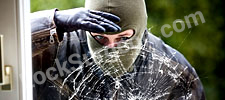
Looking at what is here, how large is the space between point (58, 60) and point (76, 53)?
5.3 inches

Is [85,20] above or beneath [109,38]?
above

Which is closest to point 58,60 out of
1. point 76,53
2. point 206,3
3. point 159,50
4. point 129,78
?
point 76,53

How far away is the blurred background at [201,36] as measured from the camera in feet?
6.54

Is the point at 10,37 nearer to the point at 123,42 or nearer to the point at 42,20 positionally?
the point at 42,20

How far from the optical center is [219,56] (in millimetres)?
1992

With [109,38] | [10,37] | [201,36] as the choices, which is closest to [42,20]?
[10,37]

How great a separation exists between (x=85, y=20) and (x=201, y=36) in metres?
0.76

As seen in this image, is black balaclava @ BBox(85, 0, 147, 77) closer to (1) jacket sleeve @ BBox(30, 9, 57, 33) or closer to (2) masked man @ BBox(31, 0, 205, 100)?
(2) masked man @ BBox(31, 0, 205, 100)

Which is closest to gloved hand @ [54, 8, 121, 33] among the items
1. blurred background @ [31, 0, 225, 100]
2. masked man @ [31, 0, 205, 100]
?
masked man @ [31, 0, 205, 100]

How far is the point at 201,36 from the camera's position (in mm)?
2000

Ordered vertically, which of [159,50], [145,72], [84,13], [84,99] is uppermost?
[84,13]

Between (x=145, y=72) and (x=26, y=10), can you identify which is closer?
(x=145, y=72)

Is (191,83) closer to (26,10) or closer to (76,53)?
(76,53)

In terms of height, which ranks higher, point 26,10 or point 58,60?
point 26,10
